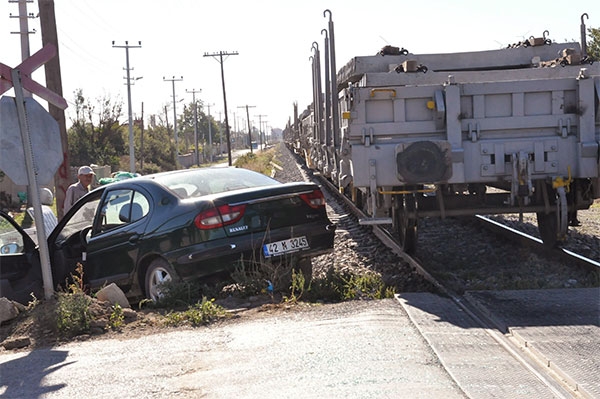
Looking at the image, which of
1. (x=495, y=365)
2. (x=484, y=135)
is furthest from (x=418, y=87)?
(x=495, y=365)

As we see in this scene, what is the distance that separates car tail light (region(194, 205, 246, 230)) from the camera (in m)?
7.89

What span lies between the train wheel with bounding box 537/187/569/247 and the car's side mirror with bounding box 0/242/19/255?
18.7 feet

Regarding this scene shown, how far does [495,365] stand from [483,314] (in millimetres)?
1560

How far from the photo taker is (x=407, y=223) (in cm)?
957

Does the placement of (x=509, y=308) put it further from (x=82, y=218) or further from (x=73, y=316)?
(x=82, y=218)

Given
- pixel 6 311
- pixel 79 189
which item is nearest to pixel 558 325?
pixel 6 311

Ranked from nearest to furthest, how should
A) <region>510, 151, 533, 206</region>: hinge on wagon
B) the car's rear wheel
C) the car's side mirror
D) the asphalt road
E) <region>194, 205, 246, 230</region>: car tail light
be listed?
the asphalt road < <region>194, 205, 246, 230</region>: car tail light < the car's rear wheel < <region>510, 151, 533, 206</region>: hinge on wagon < the car's side mirror

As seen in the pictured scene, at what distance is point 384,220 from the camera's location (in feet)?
28.8

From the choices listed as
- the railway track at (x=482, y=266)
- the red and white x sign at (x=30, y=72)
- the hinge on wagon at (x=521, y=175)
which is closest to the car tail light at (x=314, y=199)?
the railway track at (x=482, y=266)

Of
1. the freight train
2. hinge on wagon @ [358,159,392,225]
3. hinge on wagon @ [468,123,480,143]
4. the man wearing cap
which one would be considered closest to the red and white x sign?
the freight train

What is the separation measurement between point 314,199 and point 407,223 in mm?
1439

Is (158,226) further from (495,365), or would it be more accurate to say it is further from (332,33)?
(332,33)

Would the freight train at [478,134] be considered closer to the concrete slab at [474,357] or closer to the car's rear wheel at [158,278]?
the concrete slab at [474,357]

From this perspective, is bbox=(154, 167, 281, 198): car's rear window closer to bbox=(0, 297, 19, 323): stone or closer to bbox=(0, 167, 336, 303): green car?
bbox=(0, 167, 336, 303): green car
